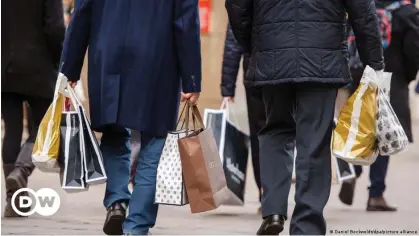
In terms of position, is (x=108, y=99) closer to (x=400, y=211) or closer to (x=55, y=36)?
(x=55, y=36)

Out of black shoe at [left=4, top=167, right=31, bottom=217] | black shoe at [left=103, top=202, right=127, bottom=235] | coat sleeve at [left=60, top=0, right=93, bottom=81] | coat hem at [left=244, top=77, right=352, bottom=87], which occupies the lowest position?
black shoe at [left=4, top=167, right=31, bottom=217]

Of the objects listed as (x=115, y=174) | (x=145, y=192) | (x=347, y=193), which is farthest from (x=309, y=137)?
(x=347, y=193)

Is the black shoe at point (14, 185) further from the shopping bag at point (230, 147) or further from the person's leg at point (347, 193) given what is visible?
the person's leg at point (347, 193)

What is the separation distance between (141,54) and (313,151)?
102cm

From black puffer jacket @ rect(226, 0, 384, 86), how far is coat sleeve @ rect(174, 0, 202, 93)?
35cm

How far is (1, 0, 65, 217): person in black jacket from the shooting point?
791 cm

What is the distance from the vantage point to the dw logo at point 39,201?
7922 mm

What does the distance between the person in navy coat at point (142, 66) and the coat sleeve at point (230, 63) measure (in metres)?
1.84

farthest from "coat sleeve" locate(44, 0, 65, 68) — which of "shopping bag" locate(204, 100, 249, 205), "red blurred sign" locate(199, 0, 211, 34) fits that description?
"red blurred sign" locate(199, 0, 211, 34)

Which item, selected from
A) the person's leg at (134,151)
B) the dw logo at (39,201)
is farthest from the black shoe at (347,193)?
the dw logo at (39,201)

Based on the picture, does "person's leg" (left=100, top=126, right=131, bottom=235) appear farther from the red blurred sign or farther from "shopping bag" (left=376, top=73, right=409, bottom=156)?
the red blurred sign

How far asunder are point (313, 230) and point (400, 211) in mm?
2897

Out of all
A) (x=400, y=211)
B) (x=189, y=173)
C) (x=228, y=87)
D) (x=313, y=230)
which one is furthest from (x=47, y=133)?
(x=400, y=211)

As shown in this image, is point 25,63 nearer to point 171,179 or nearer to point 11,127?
point 11,127
